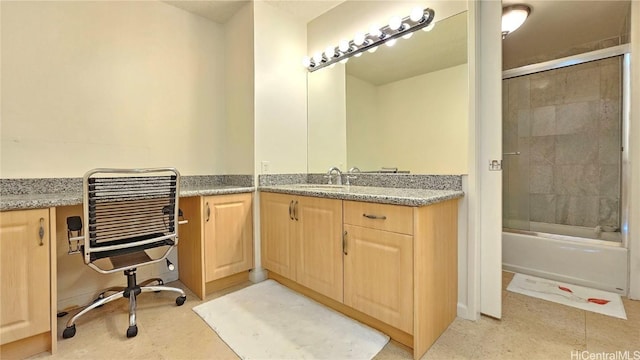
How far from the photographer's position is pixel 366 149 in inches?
94.0

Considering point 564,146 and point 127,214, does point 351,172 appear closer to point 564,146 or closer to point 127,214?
point 127,214

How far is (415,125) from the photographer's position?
2.08 metres

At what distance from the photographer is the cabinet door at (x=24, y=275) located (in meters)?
1.28

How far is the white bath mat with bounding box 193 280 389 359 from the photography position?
55.3 inches

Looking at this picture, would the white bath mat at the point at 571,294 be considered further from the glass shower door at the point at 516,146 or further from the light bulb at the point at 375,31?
the light bulb at the point at 375,31

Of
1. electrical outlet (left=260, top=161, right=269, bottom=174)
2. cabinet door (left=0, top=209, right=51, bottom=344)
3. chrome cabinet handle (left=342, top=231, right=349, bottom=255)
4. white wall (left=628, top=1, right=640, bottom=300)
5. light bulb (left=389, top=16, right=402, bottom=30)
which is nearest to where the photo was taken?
cabinet door (left=0, top=209, right=51, bottom=344)

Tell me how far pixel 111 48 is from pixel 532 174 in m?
4.23

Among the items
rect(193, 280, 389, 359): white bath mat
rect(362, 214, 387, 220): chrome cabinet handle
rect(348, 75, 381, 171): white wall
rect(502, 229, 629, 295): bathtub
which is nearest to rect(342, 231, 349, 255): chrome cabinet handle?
rect(362, 214, 387, 220): chrome cabinet handle

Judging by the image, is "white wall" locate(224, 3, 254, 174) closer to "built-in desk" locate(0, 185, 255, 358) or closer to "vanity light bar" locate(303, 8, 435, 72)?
"vanity light bar" locate(303, 8, 435, 72)

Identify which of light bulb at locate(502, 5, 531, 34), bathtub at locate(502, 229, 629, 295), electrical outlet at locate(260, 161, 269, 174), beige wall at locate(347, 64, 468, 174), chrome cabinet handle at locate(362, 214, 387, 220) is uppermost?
light bulb at locate(502, 5, 531, 34)

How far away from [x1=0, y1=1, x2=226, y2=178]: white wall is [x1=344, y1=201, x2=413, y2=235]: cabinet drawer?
62.1 inches

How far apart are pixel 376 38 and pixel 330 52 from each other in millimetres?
473

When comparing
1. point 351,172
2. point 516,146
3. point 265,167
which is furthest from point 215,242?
point 516,146

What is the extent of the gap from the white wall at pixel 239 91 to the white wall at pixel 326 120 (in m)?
0.62
